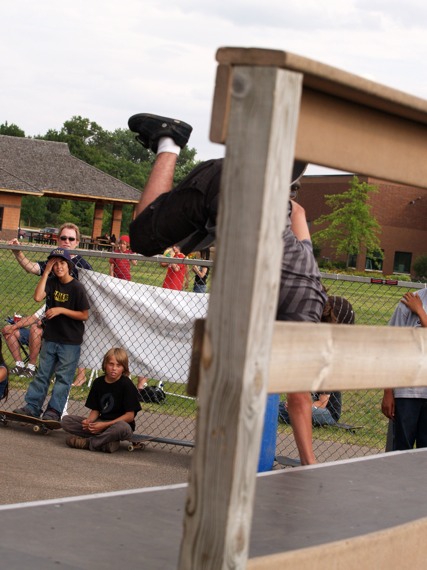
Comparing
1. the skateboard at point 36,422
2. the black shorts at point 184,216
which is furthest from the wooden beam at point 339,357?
the skateboard at point 36,422

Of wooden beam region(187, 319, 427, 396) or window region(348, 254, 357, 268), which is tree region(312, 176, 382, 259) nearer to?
window region(348, 254, 357, 268)

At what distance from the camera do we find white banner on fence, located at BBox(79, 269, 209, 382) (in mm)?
10422

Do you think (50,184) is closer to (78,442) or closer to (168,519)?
(78,442)

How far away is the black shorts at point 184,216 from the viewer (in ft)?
13.7

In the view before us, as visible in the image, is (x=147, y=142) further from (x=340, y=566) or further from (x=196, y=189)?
(x=340, y=566)

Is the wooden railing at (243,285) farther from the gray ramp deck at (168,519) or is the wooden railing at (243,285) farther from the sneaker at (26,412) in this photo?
the sneaker at (26,412)

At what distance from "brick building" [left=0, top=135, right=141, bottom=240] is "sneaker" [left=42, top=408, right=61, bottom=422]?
5963cm

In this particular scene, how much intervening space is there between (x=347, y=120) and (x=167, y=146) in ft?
7.30

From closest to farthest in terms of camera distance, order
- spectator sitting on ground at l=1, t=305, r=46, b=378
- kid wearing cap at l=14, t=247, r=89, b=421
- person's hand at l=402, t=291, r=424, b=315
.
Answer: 1. person's hand at l=402, t=291, r=424, b=315
2. kid wearing cap at l=14, t=247, r=89, b=421
3. spectator sitting on ground at l=1, t=305, r=46, b=378

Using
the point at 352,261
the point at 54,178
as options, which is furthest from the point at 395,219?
the point at 54,178

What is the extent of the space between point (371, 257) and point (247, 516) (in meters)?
89.6

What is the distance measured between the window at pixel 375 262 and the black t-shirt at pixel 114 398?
271ft

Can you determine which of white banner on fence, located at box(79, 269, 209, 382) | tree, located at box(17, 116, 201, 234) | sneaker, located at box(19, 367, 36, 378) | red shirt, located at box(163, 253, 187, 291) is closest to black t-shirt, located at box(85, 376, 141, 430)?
white banner on fence, located at box(79, 269, 209, 382)

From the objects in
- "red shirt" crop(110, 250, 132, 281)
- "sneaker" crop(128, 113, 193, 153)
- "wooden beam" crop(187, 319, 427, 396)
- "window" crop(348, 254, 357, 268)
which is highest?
"window" crop(348, 254, 357, 268)
